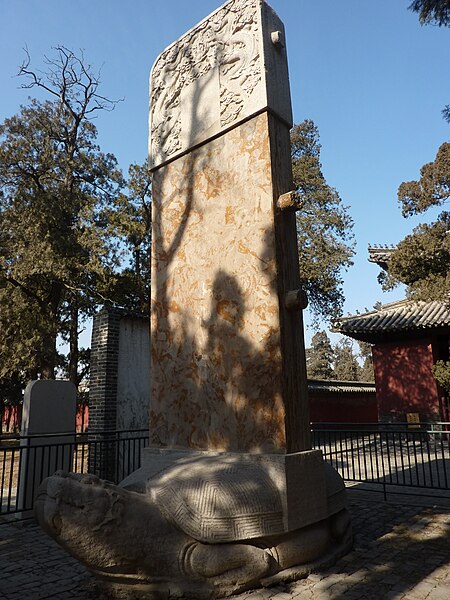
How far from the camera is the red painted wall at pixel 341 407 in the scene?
18797 millimetres

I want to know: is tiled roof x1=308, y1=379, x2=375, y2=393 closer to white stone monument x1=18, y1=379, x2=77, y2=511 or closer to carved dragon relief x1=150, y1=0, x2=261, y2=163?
white stone monument x1=18, y1=379, x2=77, y2=511

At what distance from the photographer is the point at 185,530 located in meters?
2.99

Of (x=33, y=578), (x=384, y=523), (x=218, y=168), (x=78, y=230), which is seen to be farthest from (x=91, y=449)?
(x=78, y=230)

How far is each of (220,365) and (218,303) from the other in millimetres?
578

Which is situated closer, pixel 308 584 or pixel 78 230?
pixel 308 584

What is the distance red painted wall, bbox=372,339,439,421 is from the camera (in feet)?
47.0

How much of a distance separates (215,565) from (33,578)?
63.6 inches

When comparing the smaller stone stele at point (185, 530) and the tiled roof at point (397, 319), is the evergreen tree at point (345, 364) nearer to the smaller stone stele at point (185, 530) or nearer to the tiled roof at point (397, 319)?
the tiled roof at point (397, 319)

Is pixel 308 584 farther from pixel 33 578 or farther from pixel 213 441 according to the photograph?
pixel 33 578

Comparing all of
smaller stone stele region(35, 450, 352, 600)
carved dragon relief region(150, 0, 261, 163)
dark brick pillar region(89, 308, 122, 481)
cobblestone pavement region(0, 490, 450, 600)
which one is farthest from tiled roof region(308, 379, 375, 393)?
smaller stone stele region(35, 450, 352, 600)

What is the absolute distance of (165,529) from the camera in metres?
3.02

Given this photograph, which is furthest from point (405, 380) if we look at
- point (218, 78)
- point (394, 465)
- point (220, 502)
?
point (220, 502)

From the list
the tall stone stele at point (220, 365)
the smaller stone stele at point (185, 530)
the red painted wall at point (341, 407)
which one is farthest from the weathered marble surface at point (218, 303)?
the red painted wall at point (341, 407)

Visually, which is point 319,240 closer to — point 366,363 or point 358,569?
point 358,569
